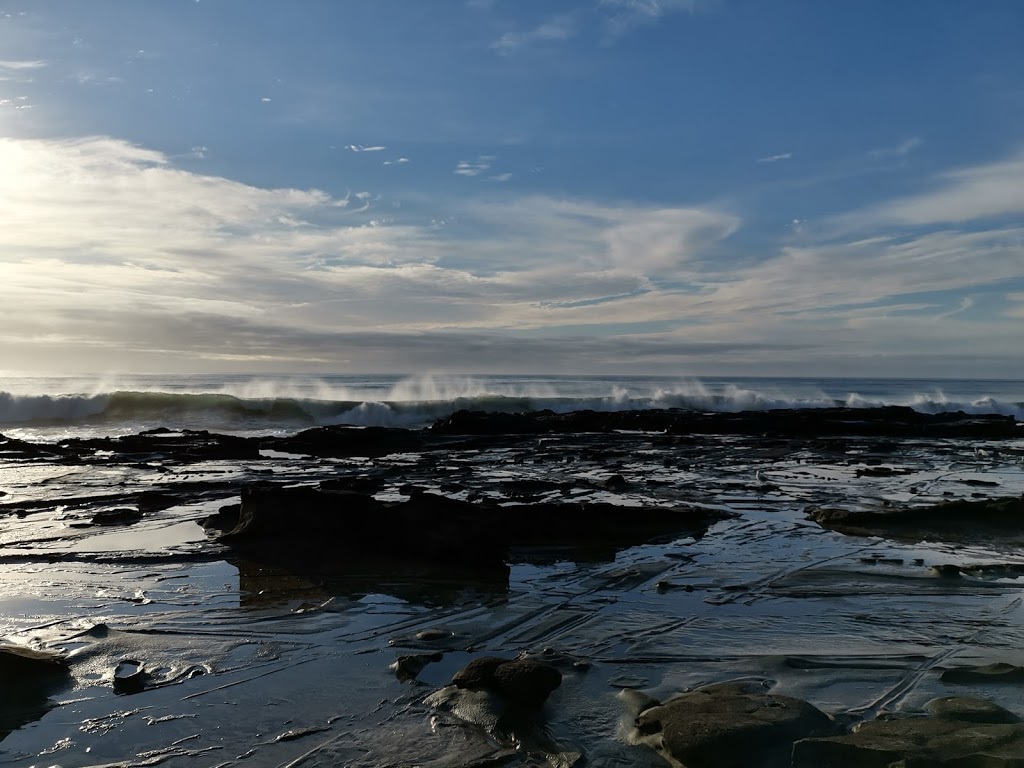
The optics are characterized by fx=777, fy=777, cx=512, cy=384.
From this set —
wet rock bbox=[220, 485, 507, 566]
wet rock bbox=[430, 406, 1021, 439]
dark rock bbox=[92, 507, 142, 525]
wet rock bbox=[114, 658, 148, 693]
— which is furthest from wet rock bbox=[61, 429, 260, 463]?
wet rock bbox=[114, 658, 148, 693]

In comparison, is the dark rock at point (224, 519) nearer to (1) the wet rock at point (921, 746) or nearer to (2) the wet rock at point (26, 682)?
(2) the wet rock at point (26, 682)

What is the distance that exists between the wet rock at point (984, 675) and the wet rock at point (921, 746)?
104 cm

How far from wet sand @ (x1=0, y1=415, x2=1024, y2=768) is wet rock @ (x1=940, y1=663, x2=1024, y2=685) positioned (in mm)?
94

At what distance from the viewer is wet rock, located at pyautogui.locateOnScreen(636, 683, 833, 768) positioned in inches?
175

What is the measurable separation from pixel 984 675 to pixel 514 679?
11.5 ft

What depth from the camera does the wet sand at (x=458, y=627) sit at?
201 inches

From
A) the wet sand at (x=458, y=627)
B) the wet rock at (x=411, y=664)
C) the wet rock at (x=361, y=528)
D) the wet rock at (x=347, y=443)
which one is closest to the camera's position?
the wet sand at (x=458, y=627)

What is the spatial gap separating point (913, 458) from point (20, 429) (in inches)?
1589

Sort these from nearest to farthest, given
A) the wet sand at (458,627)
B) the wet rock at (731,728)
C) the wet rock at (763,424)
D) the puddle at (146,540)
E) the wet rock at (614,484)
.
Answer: the wet rock at (731,728) → the wet sand at (458,627) → the puddle at (146,540) → the wet rock at (614,484) → the wet rock at (763,424)

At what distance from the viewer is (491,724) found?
5211 millimetres

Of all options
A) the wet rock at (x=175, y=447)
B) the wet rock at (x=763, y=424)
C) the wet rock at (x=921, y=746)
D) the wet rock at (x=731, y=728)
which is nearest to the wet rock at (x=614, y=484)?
the wet rock at (x=731, y=728)

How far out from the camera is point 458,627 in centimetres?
743

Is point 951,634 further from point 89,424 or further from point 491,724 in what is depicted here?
point 89,424

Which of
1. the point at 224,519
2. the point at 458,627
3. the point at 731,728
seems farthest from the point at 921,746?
the point at 224,519
